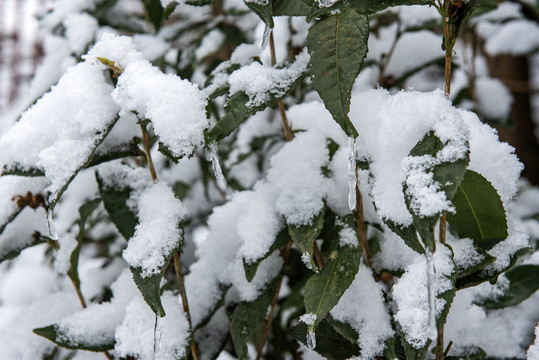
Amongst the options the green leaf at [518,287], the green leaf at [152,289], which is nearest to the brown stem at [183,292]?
the green leaf at [152,289]

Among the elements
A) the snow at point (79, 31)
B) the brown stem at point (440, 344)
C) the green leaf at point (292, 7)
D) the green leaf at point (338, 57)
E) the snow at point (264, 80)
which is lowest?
the brown stem at point (440, 344)

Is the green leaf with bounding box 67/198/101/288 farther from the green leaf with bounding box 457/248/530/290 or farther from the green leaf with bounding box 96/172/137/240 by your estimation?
the green leaf with bounding box 457/248/530/290

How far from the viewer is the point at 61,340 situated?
80 centimetres

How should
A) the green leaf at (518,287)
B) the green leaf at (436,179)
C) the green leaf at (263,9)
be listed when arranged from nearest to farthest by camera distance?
1. the green leaf at (436,179)
2. the green leaf at (263,9)
3. the green leaf at (518,287)

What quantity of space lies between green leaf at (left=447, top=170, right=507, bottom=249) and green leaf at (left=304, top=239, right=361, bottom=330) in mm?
156

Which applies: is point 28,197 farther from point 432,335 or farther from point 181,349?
point 432,335

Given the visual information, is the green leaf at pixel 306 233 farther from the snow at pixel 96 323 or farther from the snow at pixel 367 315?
the snow at pixel 96 323

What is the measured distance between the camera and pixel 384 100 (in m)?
0.70

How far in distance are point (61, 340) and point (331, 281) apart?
49 cm

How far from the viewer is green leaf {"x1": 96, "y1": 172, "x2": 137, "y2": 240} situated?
0.81 m

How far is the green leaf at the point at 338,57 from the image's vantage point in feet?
1.83

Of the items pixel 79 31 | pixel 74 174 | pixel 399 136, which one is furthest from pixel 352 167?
pixel 79 31

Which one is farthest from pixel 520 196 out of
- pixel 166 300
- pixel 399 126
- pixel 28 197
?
pixel 28 197

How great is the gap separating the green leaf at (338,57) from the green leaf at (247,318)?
38 cm
